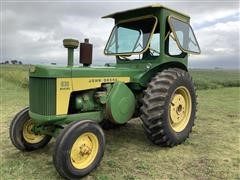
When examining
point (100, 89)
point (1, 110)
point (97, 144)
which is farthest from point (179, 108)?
point (1, 110)

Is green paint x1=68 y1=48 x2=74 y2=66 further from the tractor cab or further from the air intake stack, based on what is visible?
the tractor cab

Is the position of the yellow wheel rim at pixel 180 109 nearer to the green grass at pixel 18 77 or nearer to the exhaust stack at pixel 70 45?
the exhaust stack at pixel 70 45

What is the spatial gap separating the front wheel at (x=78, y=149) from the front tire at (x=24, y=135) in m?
1.28

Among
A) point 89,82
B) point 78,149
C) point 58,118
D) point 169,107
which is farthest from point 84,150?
point 169,107

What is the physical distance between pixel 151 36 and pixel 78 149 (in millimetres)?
2523

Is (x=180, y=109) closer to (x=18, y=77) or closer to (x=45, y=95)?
(x=45, y=95)

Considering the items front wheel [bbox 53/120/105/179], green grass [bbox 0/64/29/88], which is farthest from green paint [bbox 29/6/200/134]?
green grass [bbox 0/64/29/88]

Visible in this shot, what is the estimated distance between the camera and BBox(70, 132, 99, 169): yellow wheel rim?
13.5ft

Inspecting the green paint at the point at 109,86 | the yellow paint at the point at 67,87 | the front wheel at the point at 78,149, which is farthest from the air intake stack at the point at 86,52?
the front wheel at the point at 78,149

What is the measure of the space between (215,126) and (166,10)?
126 inches

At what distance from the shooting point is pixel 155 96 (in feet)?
16.7

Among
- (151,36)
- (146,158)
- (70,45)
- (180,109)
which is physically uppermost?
(151,36)

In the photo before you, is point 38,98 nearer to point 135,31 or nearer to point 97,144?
point 97,144

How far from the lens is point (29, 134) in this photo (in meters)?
5.15
